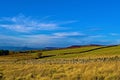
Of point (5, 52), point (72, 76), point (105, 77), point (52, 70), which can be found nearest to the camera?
point (105, 77)

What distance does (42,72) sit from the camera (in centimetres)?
2550

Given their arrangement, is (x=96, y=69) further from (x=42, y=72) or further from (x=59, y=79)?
(x=42, y=72)

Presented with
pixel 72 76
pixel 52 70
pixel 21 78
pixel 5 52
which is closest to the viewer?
pixel 72 76

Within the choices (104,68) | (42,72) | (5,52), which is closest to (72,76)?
(104,68)

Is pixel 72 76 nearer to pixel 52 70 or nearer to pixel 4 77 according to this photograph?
pixel 52 70

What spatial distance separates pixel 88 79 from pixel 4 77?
24.7 ft

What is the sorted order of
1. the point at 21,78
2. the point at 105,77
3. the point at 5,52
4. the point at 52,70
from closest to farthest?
the point at 105,77
the point at 21,78
the point at 52,70
the point at 5,52

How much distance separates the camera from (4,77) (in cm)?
2517

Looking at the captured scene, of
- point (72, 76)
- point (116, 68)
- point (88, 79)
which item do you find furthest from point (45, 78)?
point (116, 68)

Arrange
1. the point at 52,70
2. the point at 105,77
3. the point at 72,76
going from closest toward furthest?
the point at 105,77, the point at 72,76, the point at 52,70

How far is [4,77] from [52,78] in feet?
15.0

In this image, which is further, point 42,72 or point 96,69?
point 42,72

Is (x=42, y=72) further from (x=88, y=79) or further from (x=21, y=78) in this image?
(x=88, y=79)

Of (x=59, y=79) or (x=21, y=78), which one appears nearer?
(x=59, y=79)
